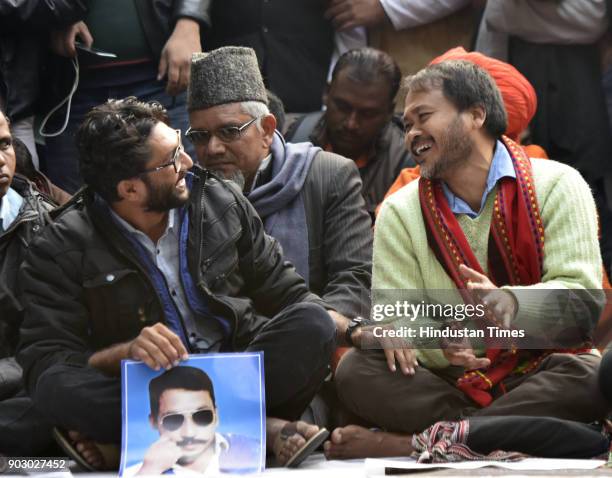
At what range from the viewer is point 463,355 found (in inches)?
185

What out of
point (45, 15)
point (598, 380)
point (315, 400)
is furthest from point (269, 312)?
point (45, 15)

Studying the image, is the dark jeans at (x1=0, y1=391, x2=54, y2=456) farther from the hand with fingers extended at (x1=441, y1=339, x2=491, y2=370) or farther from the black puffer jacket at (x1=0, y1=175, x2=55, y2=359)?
the hand with fingers extended at (x1=441, y1=339, x2=491, y2=370)

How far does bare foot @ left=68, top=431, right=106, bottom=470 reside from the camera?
15.0 feet

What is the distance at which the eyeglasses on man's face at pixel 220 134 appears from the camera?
5613mm

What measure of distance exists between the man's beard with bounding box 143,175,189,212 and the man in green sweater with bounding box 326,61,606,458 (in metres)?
0.80

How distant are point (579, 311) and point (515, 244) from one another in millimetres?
335

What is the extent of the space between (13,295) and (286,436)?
4.08 ft

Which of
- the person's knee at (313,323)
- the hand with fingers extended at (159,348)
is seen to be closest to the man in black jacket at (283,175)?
the person's knee at (313,323)

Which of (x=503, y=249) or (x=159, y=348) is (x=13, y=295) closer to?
(x=159, y=348)

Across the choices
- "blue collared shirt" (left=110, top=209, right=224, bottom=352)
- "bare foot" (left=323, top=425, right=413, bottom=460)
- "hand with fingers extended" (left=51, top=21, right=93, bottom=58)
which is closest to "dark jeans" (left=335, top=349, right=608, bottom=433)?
"bare foot" (left=323, top=425, right=413, bottom=460)

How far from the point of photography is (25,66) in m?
6.05

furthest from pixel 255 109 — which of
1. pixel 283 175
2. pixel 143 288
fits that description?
pixel 143 288

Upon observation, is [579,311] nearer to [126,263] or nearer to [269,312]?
[269,312]

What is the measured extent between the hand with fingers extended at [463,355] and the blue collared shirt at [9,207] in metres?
1.77
